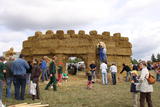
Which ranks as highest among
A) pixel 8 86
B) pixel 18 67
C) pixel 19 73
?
pixel 18 67

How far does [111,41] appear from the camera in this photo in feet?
69.1

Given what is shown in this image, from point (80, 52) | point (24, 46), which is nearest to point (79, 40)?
point (80, 52)

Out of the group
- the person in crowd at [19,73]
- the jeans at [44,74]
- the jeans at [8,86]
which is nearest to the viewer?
the person in crowd at [19,73]

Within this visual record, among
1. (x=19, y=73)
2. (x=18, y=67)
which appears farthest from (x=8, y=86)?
(x=18, y=67)

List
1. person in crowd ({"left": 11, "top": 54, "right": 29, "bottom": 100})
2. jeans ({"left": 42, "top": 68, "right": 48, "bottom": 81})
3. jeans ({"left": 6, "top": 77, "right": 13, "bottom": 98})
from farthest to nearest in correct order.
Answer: jeans ({"left": 42, "top": 68, "right": 48, "bottom": 81}), jeans ({"left": 6, "top": 77, "right": 13, "bottom": 98}), person in crowd ({"left": 11, "top": 54, "right": 29, "bottom": 100})

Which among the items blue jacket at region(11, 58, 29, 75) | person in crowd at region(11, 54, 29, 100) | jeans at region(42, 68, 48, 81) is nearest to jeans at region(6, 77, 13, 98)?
person in crowd at region(11, 54, 29, 100)

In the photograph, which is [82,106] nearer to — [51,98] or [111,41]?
[51,98]

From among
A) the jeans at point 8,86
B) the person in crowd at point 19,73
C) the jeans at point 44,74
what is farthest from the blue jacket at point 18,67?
the jeans at point 44,74

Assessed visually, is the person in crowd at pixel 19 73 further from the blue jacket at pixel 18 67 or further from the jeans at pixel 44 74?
the jeans at pixel 44 74

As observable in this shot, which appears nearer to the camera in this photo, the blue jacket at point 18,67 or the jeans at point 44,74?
the blue jacket at point 18,67

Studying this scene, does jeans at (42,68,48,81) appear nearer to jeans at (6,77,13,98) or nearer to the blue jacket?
jeans at (6,77,13,98)

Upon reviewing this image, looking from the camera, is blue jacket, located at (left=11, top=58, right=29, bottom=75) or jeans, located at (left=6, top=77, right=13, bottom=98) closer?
blue jacket, located at (left=11, top=58, right=29, bottom=75)

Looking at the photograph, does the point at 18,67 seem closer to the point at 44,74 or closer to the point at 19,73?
the point at 19,73

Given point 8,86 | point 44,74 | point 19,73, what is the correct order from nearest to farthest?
point 19,73 → point 8,86 → point 44,74
